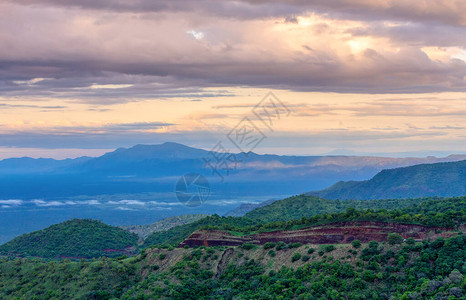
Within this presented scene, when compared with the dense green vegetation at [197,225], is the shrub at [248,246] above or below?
above

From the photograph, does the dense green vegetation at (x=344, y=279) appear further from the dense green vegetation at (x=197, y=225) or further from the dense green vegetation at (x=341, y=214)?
the dense green vegetation at (x=197, y=225)

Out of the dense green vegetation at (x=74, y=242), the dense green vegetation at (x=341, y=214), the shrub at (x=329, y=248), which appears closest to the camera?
the shrub at (x=329, y=248)

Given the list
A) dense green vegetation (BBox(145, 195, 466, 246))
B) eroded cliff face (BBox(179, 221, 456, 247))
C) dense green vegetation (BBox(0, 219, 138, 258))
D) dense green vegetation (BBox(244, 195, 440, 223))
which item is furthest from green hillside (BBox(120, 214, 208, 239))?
eroded cliff face (BBox(179, 221, 456, 247))

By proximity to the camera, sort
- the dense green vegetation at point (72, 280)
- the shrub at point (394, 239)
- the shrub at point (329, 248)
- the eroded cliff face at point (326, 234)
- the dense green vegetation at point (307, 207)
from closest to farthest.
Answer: the shrub at point (394, 239) → the shrub at point (329, 248) → the eroded cliff face at point (326, 234) → the dense green vegetation at point (72, 280) → the dense green vegetation at point (307, 207)

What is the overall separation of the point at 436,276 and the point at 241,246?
83.6 ft

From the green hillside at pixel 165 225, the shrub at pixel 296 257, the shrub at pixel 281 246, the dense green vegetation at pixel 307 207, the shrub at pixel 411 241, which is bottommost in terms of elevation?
the green hillside at pixel 165 225

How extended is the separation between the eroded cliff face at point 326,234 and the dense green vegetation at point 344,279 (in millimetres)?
5129

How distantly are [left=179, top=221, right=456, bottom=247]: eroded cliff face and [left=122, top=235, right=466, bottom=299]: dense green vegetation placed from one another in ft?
16.8

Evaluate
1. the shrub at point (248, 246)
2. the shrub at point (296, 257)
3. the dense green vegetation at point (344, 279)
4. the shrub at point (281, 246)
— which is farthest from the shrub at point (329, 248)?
the shrub at point (248, 246)

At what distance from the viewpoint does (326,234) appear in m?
64.1

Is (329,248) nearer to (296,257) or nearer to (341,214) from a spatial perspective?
(296,257)

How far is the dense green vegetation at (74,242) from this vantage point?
117562mm

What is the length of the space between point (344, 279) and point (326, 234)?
43.7ft

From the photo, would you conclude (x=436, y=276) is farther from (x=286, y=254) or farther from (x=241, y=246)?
(x=241, y=246)
